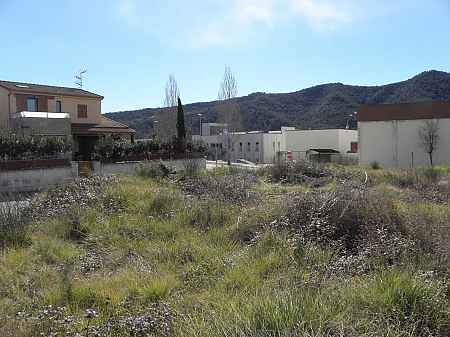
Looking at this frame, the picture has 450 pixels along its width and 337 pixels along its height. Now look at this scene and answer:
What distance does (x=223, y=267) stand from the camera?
270 inches

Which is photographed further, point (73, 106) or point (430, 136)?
point (430, 136)

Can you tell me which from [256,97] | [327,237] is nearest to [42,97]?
[327,237]

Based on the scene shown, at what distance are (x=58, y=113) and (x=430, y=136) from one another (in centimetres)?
3167

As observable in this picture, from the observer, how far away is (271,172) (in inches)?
865

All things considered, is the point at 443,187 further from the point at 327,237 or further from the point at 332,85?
the point at 332,85

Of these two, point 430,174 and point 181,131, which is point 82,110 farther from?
point 430,174

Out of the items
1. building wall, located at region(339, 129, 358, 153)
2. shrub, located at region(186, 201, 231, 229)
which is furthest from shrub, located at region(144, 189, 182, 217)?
building wall, located at region(339, 129, 358, 153)

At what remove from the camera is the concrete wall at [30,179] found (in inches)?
880

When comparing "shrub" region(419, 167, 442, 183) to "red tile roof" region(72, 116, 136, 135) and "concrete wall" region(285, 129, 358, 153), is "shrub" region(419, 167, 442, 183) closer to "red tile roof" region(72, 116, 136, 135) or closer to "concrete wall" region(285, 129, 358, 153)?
"red tile roof" region(72, 116, 136, 135)

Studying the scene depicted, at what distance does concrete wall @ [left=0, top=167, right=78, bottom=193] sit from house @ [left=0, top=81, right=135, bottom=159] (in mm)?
9701

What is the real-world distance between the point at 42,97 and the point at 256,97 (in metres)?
75.0

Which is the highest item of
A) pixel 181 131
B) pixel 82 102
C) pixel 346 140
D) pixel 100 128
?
pixel 82 102

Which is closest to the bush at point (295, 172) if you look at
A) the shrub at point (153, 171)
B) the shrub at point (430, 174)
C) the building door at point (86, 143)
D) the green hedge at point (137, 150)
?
the shrub at point (430, 174)

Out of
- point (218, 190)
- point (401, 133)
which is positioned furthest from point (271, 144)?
point (218, 190)
